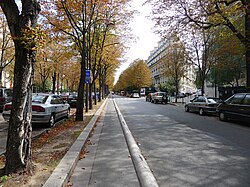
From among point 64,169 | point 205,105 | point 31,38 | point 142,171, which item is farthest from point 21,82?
point 205,105

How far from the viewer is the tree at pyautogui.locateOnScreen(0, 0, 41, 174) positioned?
4094 mm

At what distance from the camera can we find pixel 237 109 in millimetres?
12133

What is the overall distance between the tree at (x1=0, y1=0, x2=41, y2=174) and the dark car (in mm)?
10592

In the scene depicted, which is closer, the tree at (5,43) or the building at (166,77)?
the tree at (5,43)

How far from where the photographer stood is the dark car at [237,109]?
1145 centimetres

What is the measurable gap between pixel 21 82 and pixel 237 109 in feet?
37.2

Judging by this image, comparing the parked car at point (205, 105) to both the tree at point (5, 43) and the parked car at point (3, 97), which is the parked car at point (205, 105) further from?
the tree at point (5, 43)

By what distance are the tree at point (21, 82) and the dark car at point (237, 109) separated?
10.6 meters

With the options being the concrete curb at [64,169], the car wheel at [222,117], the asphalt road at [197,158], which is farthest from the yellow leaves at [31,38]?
the car wheel at [222,117]

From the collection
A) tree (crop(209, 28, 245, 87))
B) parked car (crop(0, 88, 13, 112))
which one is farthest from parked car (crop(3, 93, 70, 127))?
tree (crop(209, 28, 245, 87))

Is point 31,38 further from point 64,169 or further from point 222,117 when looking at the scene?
point 222,117

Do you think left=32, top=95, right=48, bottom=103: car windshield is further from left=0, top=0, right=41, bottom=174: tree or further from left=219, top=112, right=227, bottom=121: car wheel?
left=219, top=112, right=227, bottom=121: car wheel

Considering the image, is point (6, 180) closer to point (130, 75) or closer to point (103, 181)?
point (103, 181)

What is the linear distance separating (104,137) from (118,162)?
312 cm
